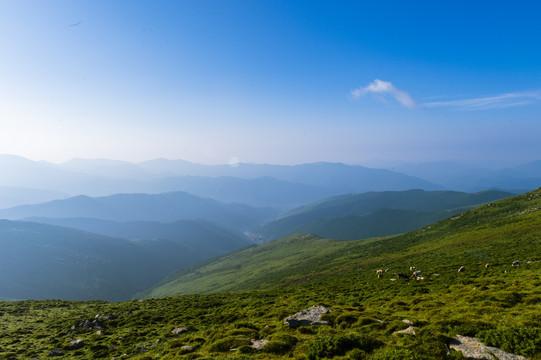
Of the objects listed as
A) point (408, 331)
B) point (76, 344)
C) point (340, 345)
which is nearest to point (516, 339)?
point (408, 331)

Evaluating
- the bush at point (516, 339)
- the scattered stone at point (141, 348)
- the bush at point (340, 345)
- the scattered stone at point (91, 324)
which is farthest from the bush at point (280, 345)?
the scattered stone at point (91, 324)

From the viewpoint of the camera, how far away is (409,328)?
17016 millimetres

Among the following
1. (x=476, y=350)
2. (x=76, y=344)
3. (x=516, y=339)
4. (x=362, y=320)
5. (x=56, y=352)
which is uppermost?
(x=516, y=339)

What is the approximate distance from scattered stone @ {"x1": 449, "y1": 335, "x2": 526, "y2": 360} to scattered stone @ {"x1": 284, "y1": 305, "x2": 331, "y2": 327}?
9.92 m

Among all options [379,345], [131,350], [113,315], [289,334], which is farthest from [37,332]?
[379,345]

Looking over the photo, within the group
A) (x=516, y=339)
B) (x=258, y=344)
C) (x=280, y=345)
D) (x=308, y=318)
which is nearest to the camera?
(x=516, y=339)

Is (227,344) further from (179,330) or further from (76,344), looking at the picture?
(76,344)

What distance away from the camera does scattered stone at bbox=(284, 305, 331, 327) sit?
21547mm

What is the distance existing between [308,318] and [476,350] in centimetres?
1268

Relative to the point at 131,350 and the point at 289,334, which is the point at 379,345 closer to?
the point at 289,334

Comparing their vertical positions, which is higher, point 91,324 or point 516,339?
point 516,339

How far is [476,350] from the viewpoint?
1292cm

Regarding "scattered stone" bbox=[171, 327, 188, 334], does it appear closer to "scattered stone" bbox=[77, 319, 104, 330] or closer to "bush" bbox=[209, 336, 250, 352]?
"bush" bbox=[209, 336, 250, 352]

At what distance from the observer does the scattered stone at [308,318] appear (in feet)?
70.7
